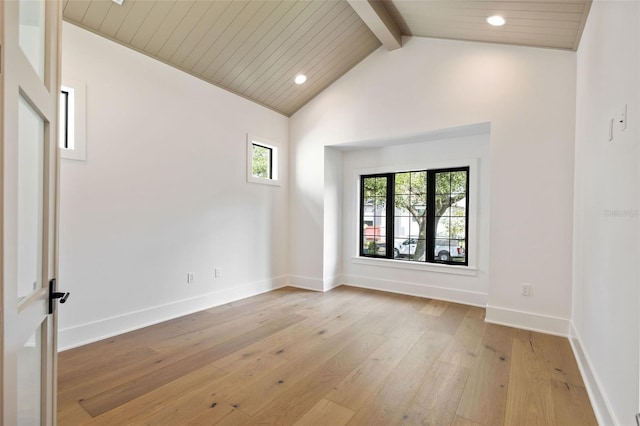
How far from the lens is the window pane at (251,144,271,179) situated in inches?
182

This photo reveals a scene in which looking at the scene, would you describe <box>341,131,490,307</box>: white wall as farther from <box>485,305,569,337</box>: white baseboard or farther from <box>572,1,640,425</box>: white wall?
<box>572,1,640,425</box>: white wall

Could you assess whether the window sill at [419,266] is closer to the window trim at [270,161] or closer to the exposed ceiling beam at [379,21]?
the window trim at [270,161]

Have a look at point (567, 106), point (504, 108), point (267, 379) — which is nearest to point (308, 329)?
point (267, 379)

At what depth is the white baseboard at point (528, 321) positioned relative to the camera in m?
3.12

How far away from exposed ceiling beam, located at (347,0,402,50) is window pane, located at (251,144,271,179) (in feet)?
7.20

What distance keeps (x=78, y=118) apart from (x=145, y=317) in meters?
2.00

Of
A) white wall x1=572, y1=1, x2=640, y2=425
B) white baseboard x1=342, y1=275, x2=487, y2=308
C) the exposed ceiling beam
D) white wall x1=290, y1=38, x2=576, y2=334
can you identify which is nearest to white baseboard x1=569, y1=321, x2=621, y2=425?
white wall x1=572, y1=1, x2=640, y2=425

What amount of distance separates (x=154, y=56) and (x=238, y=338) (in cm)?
303

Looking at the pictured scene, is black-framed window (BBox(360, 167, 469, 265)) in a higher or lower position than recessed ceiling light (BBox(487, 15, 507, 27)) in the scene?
lower

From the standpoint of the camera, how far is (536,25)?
9.48 feet

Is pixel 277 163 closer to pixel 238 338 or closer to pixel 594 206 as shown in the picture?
pixel 238 338

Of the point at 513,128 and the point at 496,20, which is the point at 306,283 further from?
the point at 496,20

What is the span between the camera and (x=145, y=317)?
10.7 ft

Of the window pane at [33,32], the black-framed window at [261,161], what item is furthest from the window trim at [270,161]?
the window pane at [33,32]
